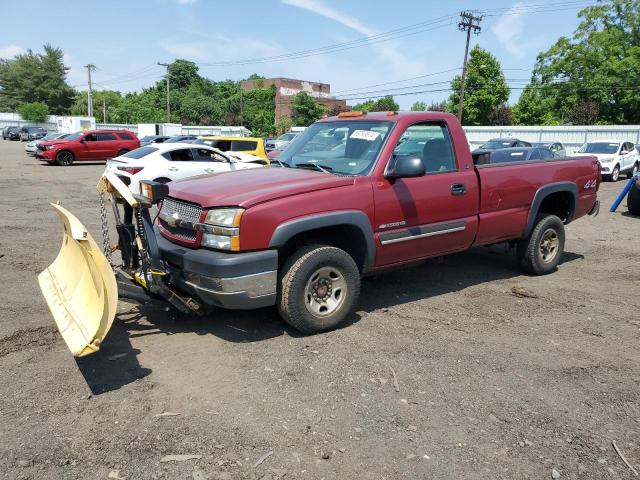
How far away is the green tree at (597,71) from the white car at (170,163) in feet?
145

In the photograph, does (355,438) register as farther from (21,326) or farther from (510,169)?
(510,169)

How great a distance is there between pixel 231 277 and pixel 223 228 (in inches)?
15.3

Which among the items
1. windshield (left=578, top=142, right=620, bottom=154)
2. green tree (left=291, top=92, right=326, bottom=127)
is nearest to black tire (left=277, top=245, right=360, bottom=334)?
windshield (left=578, top=142, right=620, bottom=154)

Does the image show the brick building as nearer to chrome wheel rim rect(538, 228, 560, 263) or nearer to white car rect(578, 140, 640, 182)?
white car rect(578, 140, 640, 182)

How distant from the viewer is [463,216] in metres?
5.53

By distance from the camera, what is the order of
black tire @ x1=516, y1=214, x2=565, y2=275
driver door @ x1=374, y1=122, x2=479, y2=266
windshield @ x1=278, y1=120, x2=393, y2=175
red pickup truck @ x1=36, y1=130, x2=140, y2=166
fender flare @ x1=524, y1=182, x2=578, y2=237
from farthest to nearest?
1. red pickup truck @ x1=36, y1=130, x2=140, y2=166
2. black tire @ x1=516, y1=214, x2=565, y2=275
3. fender flare @ x1=524, y1=182, x2=578, y2=237
4. windshield @ x1=278, y1=120, x2=393, y2=175
5. driver door @ x1=374, y1=122, x2=479, y2=266

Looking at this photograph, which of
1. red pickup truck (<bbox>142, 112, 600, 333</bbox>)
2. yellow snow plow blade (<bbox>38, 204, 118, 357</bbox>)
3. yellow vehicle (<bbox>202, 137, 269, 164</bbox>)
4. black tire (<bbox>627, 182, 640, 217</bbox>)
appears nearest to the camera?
yellow snow plow blade (<bbox>38, 204, 118, 357</bbox>)

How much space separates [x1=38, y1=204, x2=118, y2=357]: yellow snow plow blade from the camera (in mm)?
3551

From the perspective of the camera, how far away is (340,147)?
5367 millimetres

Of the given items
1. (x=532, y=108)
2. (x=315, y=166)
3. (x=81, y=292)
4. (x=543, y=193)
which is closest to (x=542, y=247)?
(x=543, y=193)

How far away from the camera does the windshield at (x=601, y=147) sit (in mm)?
21922

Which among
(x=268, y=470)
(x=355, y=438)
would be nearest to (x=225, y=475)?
(x=268, y=470)

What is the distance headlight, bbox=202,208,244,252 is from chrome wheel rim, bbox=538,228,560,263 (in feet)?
14.0

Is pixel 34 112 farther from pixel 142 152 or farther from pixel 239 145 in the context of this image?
pixel 142 152
